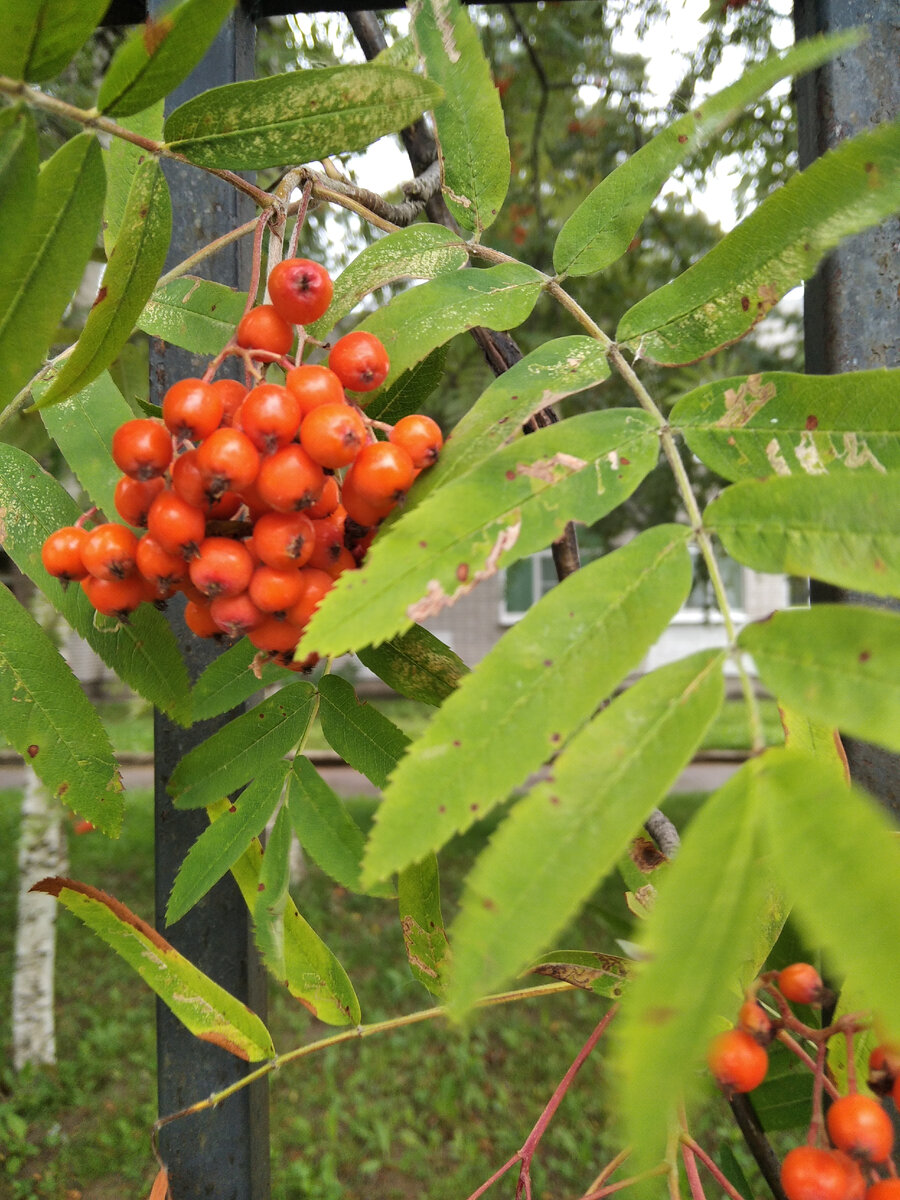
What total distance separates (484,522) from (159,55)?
365mm

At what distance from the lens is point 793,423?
56 cm

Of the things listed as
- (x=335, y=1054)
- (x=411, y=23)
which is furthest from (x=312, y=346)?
Answer: (x=335, y=1054)

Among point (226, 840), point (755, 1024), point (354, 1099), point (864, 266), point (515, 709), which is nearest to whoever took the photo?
point (515, 709)

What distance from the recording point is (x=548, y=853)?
0.37 m

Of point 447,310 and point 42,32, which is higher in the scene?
point 42,32

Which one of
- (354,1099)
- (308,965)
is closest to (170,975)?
(308,965)

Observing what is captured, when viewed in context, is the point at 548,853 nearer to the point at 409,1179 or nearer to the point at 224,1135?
the point at 224,1135

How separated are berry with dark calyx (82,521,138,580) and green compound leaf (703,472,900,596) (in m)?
0.43

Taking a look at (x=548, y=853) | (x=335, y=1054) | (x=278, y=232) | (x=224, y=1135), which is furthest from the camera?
(x=335, y=1054)

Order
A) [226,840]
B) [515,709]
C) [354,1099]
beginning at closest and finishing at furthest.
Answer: [515,709] → [226,840] → [354,1099]

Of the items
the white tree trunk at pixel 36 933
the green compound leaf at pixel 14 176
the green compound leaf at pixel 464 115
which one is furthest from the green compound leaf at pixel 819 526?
the white tree trunk at pixel 36 933

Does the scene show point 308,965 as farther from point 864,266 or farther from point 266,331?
point 864,266

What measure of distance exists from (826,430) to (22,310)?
1.76 ft

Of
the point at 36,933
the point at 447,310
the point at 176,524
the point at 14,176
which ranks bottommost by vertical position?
the point at 36,933
